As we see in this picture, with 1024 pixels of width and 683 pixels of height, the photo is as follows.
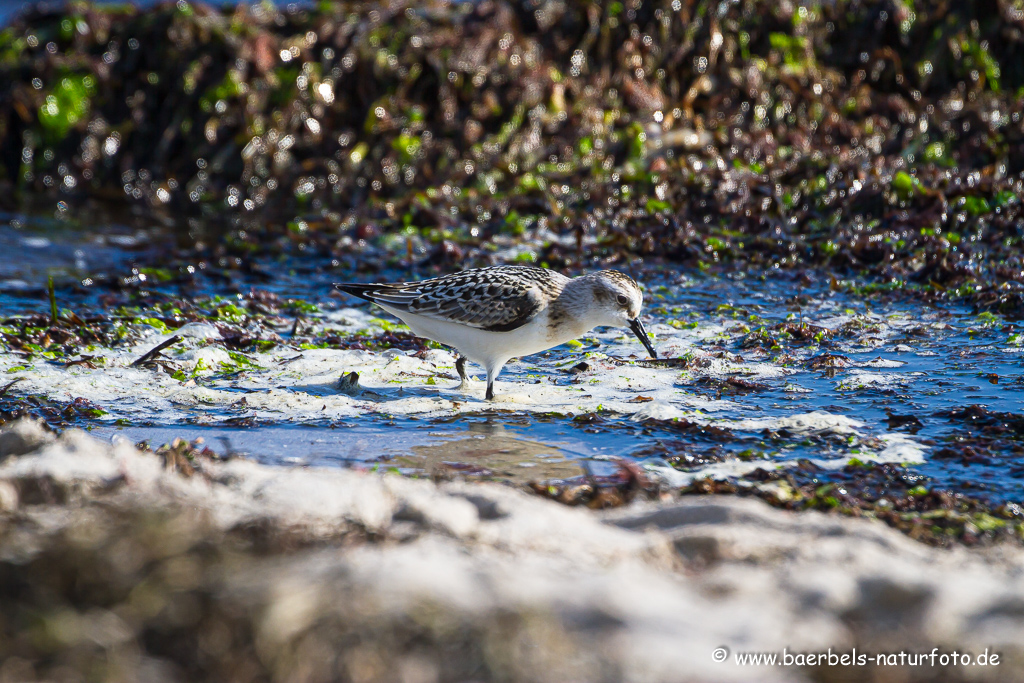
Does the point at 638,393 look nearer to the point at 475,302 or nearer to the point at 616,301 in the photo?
the point at 616,301

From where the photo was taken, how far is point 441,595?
243cm

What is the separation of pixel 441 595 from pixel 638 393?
3.24m

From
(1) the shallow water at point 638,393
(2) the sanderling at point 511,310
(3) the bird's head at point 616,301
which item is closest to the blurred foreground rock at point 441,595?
(1) the shallow water at point 638,393

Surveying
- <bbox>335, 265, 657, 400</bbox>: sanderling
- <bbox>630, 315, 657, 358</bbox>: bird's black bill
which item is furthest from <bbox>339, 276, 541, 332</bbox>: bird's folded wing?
<bbox>630, 315, 657, 358</bbox>: bird's black bill

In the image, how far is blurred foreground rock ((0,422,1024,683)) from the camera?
90.3 inches

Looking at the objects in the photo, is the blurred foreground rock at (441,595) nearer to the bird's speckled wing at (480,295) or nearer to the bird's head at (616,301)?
the bird's speckled wing at (480,295)

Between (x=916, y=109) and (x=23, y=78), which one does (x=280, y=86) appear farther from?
(x=916, y=109)

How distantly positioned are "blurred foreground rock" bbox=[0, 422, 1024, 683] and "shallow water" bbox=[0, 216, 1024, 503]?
120 centimetres

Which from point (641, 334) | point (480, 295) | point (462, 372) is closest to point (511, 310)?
point (480, 295)

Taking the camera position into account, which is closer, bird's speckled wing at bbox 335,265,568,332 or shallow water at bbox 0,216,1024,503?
shallow water at bbox 0,216,1024,503

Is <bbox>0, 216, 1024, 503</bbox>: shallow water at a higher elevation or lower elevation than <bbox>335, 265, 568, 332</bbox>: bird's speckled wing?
lower

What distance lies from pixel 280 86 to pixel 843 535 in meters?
8.47

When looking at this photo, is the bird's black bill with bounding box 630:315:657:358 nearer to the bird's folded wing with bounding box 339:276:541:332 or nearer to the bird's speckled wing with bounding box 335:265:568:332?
the bird's speckled wing with bounding box 335:265:568:332

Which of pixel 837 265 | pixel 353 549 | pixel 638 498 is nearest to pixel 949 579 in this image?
pixel 638 498
